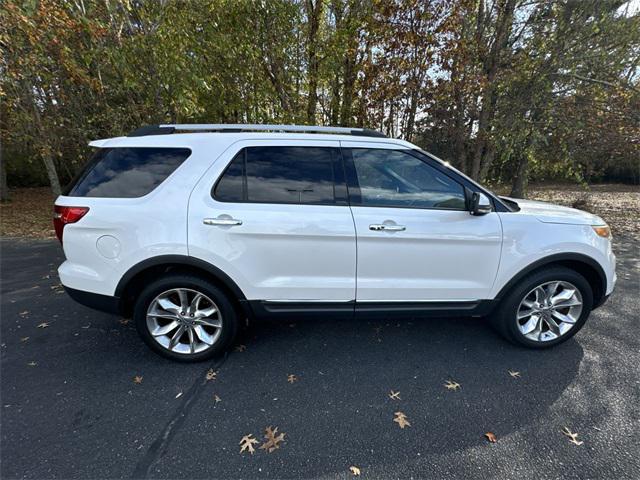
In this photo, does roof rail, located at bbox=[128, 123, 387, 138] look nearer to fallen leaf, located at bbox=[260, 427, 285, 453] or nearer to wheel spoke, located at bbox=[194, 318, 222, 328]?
wheel spoke, located at bbox=[194, 318, 222, 328]

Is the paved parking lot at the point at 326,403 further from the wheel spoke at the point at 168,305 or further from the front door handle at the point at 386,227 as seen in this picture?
the front door handle at the point at 386,227

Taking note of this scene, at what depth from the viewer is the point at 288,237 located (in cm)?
236

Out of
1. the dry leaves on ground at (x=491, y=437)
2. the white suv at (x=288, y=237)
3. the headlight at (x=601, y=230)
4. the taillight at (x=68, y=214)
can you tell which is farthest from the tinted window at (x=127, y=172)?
the headlight at (x=601, y=230)

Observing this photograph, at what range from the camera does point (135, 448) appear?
1.82 meters

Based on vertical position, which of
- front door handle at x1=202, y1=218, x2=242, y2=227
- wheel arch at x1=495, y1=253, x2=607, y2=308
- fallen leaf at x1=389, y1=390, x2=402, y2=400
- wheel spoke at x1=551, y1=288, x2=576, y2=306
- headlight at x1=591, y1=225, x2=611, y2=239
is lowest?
fallen leaf at x1=389, y1=390, x2=402, y2=400

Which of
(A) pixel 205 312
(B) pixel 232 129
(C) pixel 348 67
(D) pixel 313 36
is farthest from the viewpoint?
(C) pixel 348 67

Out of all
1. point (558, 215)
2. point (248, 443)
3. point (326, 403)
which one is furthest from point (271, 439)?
point (558, 215)

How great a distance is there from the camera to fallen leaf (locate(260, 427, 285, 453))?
1836mm

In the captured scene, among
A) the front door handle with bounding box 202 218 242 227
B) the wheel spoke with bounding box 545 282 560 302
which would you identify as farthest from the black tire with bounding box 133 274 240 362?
the wheel spoke with bounding box 545 282 560 302

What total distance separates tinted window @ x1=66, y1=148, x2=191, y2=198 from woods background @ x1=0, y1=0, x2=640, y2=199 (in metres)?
3.16

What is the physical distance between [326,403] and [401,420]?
1.74 feet

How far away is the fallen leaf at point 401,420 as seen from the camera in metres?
2.00

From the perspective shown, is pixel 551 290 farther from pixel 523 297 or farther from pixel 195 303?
pixel 195 303

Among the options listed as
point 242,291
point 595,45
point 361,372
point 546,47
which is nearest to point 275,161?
point 242,291
